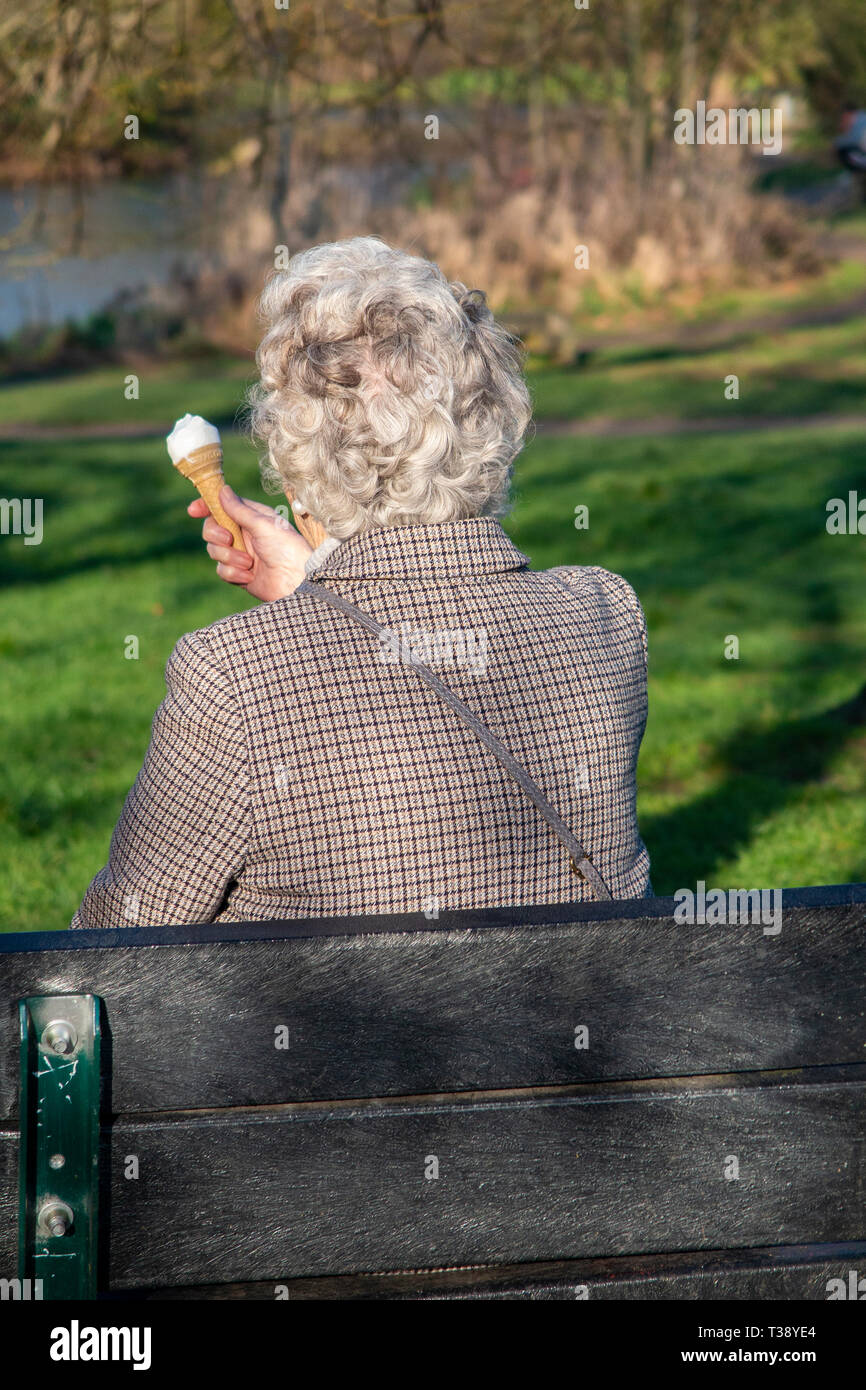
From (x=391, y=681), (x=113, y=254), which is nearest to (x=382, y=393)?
(x=391, y=681)

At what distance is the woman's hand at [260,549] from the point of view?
2303 millimetres

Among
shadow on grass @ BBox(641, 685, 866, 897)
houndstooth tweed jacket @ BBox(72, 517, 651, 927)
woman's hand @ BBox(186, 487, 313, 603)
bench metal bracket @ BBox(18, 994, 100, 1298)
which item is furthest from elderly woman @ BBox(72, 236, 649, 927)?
shadow on grass @ BBox(641, 685, 866, 897)

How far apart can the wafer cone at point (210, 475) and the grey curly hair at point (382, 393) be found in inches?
10.2

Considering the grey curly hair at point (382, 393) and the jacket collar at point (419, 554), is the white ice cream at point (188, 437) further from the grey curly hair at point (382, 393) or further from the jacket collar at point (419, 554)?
the jacket collar at point (419, 554)

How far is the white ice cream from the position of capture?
7.55 feet

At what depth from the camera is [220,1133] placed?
1446 millimetres

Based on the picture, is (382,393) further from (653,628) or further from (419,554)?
(653,628)

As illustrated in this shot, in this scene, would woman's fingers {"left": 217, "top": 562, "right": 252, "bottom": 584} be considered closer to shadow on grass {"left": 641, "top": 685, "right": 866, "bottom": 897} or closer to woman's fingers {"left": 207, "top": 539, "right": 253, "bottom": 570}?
woman's fingers {"left": 207, "top": 539, "right": 253, "bottom": 570}

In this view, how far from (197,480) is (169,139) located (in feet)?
49.4

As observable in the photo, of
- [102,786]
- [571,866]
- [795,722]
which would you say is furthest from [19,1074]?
[795,722]

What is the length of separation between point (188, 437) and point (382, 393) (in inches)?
17.9

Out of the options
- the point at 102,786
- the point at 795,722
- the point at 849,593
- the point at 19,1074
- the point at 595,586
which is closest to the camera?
the point at 19,1074

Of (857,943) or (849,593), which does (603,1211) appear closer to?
(857,943)

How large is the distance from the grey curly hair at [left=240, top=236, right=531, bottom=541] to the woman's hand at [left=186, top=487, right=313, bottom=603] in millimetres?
231
